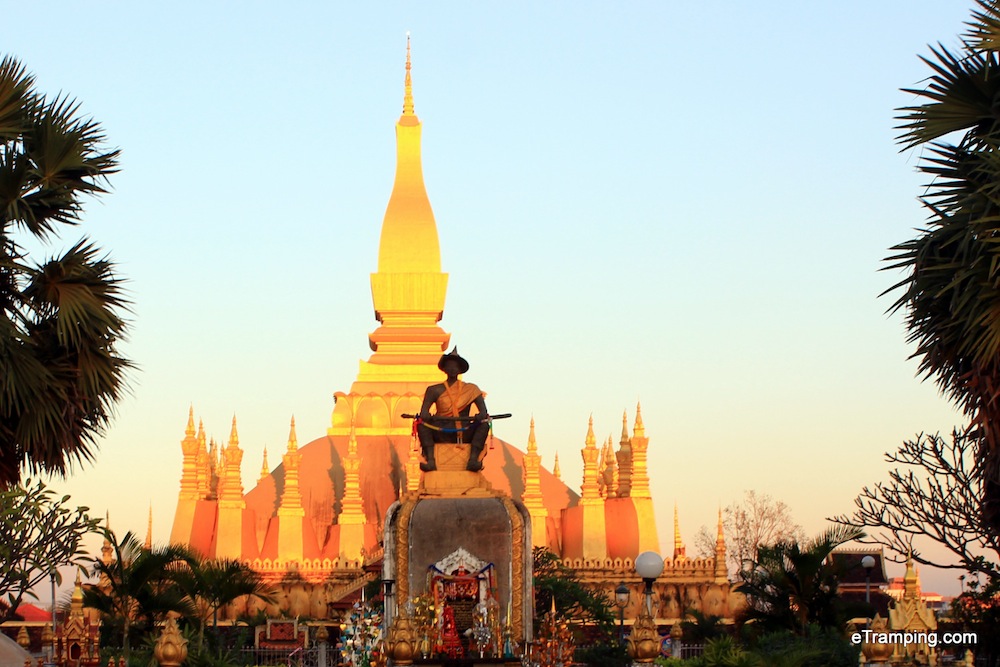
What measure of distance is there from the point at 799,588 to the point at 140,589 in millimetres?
8944

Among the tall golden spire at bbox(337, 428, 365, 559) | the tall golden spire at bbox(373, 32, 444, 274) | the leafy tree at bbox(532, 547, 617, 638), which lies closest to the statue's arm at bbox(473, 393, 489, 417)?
the leafy tree at bbox(532, 547, 617, 638)

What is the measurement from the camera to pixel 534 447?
157 feet

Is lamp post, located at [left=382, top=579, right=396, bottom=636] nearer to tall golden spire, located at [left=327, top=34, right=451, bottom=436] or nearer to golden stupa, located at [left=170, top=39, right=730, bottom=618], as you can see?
golden stupa, located at [left=170, top=39, right=730, bottom=618]

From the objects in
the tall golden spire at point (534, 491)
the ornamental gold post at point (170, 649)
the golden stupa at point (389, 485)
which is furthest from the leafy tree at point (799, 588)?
the tall golden spire at point (534, 491)

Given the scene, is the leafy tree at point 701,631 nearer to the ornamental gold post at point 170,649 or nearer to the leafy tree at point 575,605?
the leafy tree at point 575,605

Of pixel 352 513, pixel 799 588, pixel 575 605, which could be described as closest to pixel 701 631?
pixel 575 605

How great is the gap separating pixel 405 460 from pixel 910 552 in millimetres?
32707

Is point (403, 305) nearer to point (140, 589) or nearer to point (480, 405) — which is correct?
point (140, 589)

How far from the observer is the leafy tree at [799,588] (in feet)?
82.2

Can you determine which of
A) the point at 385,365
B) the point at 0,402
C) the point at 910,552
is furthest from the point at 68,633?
the point at 385,365

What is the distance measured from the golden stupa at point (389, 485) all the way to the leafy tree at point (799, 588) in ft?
58.4

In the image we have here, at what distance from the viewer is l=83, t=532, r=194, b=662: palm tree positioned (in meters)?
23.5

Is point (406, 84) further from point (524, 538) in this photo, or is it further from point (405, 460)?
point (524, 538)

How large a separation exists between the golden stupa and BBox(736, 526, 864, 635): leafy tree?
17.8 meters
